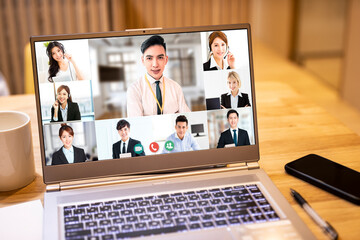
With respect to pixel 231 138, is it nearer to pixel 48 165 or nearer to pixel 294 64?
pixel 48 165

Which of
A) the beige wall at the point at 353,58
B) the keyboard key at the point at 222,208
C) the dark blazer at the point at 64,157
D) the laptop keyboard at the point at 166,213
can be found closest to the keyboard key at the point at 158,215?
the laptop keyboard at the point at 166,213

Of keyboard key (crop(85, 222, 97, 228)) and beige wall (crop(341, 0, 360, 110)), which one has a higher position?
beige wall (crop(341, 0, 360, 110))

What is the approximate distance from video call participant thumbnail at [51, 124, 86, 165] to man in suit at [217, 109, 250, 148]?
0.30m

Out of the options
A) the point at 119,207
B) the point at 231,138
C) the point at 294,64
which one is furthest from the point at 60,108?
the point at 294,64

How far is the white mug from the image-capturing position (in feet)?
2.71

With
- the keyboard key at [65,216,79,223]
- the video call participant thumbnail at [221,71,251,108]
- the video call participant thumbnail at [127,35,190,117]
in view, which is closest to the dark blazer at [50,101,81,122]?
the video call participant thumbnail at [127,35,190,117]

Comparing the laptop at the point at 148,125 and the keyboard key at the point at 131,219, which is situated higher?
the laptop at the point at 148,125

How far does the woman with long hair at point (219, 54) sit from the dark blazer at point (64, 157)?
320 millimetres

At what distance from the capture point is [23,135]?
0.85 meters

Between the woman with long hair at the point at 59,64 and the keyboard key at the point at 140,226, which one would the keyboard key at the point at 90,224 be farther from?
the woman with long hair at the point at 59,64

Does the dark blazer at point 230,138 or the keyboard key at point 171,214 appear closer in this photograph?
the keyboard key at point 171,214

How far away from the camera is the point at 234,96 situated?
90 centimetres

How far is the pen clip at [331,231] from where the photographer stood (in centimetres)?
70

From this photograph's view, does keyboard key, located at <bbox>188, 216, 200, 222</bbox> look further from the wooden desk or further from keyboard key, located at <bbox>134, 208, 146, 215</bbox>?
the wooden desk
